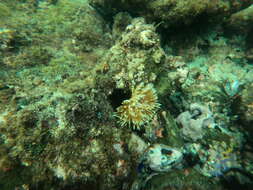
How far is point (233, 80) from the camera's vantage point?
483 cm

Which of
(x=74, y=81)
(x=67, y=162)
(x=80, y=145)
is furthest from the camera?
(x=74, y=81)

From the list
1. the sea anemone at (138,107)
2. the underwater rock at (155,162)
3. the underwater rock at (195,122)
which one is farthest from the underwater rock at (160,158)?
the underwater rock at (195,122)

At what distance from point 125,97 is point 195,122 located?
1.91 meters

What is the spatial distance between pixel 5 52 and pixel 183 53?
17.2 ft

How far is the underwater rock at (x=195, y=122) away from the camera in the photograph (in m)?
3.64

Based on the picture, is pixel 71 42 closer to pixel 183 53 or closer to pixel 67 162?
pixel 67 162

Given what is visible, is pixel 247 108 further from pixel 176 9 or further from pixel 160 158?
pixel 176 9

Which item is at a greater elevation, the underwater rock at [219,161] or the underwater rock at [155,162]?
the underwater rock at [219,161]

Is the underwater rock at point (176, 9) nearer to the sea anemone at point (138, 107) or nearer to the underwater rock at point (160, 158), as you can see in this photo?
the sea anemone at point (138, 107)

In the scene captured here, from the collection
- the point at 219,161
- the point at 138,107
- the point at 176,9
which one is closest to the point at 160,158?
the point at 138,107

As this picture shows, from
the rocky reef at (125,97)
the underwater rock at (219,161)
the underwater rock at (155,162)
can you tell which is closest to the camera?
the rocky reef at (125,97)

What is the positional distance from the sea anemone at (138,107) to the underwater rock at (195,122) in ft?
4.46

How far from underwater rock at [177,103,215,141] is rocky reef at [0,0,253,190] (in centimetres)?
2

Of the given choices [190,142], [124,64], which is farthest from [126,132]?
[190,142]
